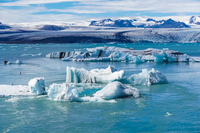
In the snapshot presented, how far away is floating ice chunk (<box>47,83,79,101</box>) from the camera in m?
10.1

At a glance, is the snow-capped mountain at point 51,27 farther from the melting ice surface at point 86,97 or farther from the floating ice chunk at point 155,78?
the melting ice surface at point 86,97

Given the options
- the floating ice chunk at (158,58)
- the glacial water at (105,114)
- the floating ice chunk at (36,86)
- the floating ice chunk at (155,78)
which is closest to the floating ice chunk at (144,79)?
the floating ice chunk at (155,78)

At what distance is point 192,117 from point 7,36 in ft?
310

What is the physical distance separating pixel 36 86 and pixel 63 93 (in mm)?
1493

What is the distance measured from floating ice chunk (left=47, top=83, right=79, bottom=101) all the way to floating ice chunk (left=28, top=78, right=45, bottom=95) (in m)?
1.00

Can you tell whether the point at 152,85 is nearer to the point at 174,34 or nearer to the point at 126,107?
the point at 126,107

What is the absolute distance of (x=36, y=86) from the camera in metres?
11.1

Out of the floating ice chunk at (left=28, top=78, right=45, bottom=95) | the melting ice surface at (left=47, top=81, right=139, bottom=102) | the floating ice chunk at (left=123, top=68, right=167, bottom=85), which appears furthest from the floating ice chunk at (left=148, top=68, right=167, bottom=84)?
the floating ice chunk at (left=28, top=78, right=45, bottom=95)

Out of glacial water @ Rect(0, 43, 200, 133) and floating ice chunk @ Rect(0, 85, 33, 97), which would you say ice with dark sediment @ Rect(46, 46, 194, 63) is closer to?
glacial water @ Rect(0, 43, 200, 133)

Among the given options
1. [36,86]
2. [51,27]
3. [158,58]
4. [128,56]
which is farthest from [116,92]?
[51,27]

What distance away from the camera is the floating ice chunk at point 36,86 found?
11062mm

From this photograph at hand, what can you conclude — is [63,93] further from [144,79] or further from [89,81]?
[144,79]

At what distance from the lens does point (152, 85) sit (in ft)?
43.6

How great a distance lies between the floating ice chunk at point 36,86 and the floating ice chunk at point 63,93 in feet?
3.29
